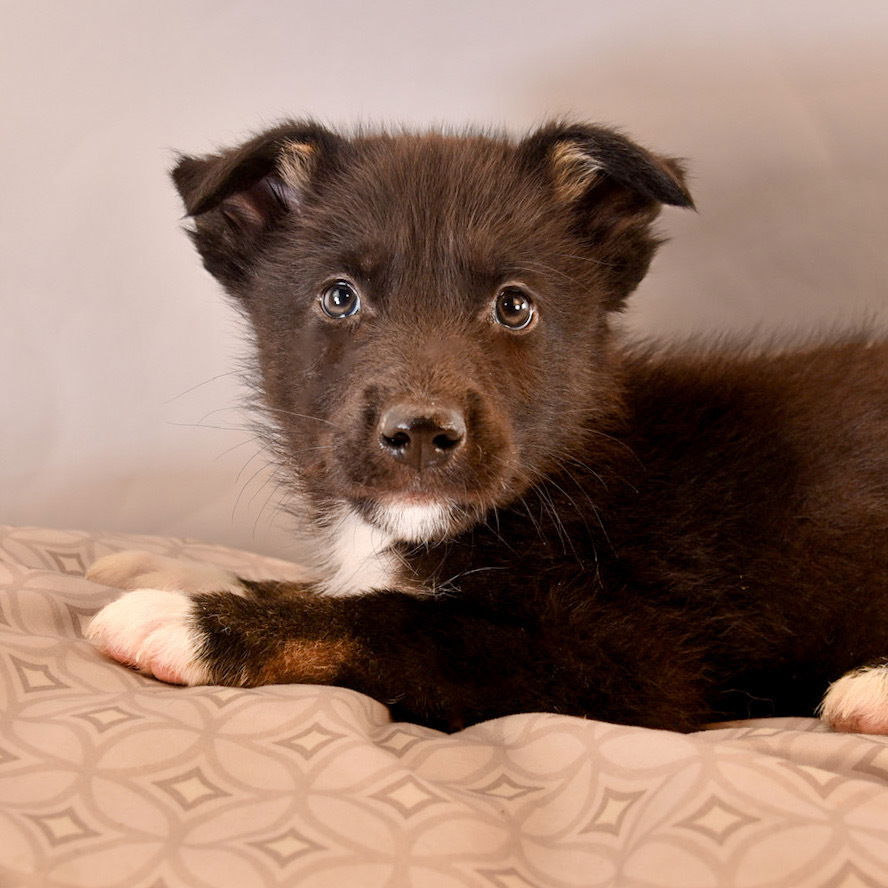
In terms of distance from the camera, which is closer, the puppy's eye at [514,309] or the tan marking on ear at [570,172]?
the puppy's eye at [514,309]

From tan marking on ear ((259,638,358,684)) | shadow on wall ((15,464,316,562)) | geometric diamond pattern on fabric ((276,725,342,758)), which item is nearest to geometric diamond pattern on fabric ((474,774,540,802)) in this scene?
geometric diamond pattern on fabric ((276,725,342,758))

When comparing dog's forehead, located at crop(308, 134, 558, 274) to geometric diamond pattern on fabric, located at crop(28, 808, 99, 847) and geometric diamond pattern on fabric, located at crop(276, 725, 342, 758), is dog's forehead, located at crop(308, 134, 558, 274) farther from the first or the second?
geometric diamond pattern on fabric, located at crop(28, 808, 99, 847)

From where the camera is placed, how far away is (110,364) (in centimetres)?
438

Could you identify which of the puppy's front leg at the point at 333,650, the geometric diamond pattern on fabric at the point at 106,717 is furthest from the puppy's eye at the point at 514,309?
the geometric diamond pattern on fabric at the point at 106,717

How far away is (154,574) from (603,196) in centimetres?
162

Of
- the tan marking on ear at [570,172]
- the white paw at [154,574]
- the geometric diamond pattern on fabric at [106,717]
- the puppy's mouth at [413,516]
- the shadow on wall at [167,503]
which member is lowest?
the shadow on wall at [167,503]

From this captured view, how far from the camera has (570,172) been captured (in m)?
3.05

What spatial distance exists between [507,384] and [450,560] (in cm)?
44

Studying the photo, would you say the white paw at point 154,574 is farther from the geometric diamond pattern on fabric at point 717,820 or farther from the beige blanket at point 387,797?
the geometric diamond pattern on fabric at point 717,820

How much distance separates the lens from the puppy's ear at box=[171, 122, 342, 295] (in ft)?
8.93

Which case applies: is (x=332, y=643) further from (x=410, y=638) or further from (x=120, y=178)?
(x=120, y=178)

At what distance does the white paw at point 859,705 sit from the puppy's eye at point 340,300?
1.41m

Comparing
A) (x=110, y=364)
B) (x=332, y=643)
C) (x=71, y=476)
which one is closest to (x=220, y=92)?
(x=110, y=364)

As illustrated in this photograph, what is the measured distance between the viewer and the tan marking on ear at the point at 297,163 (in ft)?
9.70
